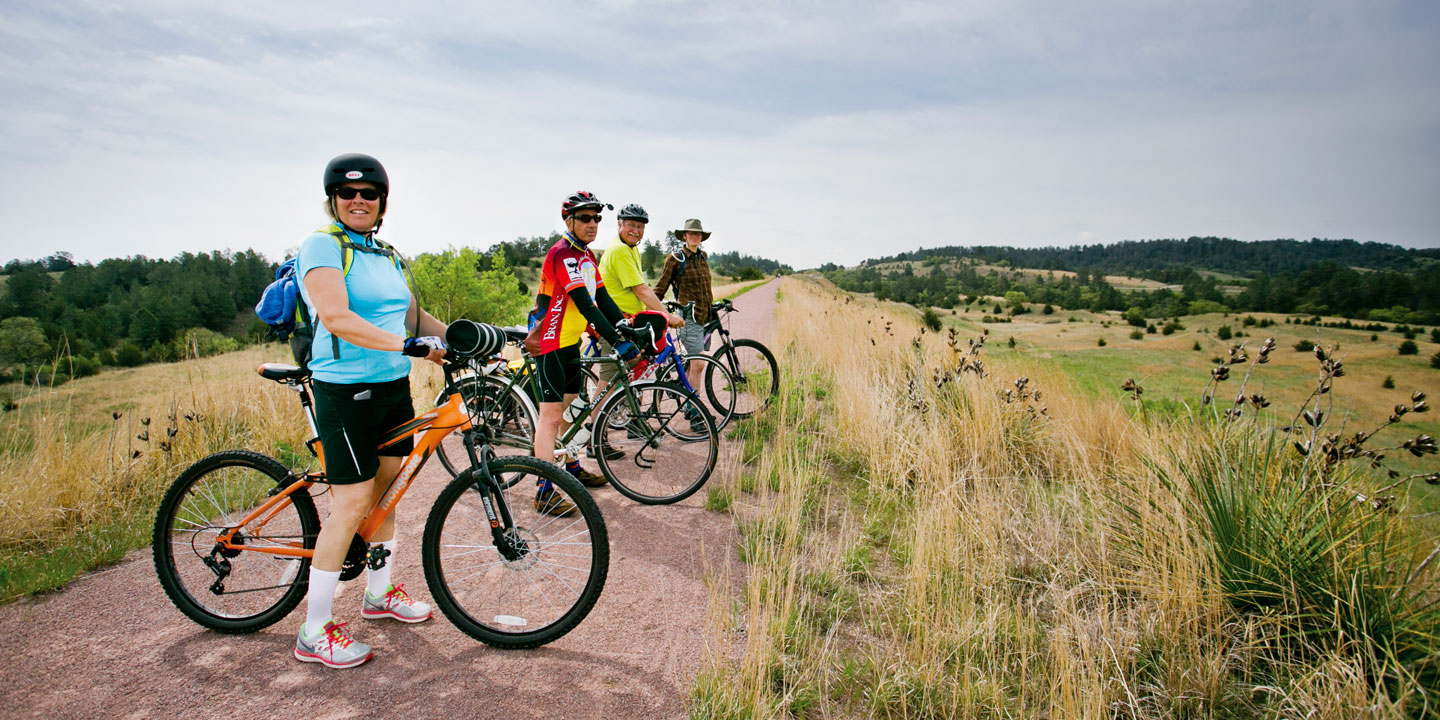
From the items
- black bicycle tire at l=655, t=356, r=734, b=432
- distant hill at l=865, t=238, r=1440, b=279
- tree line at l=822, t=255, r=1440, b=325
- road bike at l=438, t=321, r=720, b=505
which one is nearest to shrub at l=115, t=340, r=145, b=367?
tree line at l=822, t=255, r=1440, b=325

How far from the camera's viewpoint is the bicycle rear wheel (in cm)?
299

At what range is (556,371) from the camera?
4.35 metres

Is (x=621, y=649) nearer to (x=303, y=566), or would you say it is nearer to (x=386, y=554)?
(x=386, y=554)

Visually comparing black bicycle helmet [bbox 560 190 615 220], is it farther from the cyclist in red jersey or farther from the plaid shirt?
the plaid shirt

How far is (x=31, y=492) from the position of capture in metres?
4.24

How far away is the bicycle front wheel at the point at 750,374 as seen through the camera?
7.10 m

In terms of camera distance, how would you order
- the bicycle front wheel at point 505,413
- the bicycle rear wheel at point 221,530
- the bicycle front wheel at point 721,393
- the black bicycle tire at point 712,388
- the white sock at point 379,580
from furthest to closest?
the bicycle front wheel at point 721,393
the black bicycle tire at point 712,388
the bicycle front wheel at point 505,413
the white sock at point 379,580
the bicycle rear wheel at point 221,530

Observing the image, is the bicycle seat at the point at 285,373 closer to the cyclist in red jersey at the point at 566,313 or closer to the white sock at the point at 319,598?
the white sock at the point at 319,598

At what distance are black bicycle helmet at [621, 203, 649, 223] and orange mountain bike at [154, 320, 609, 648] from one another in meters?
2.90

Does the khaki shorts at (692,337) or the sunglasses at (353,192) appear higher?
the sunglasses at (353,192)

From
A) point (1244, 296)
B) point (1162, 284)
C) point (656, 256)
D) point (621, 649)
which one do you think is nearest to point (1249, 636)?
point (621, 649)

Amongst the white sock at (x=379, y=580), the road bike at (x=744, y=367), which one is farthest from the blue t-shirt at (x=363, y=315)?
the road bike at (x=744, y=367)

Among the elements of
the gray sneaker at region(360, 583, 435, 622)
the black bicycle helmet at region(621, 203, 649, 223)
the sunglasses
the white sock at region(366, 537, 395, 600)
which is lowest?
the gray sneaker at region(360, 583, 435, 622)

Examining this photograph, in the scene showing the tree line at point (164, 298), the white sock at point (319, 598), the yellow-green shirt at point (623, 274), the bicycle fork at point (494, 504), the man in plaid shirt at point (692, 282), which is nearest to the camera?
the white sock at point (319, 598)
